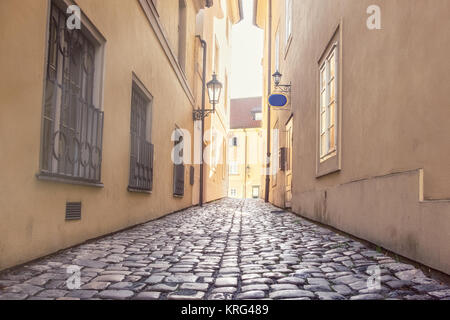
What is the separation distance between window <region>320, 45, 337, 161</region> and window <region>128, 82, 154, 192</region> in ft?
9.94

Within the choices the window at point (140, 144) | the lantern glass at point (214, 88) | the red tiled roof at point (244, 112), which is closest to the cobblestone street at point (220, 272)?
the window at point (140, 144)

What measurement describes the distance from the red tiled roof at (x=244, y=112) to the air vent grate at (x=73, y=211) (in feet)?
119

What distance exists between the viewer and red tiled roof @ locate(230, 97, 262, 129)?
41562 mm

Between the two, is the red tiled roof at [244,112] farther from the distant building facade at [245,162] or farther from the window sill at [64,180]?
the window sill at [64,180]

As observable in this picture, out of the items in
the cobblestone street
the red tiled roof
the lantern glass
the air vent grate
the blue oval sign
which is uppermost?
the red tiled roof

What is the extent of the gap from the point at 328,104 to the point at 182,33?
20.4ft

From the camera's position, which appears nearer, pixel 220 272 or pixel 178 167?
pixel 220 272

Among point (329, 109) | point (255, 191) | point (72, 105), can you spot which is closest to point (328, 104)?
point (329, 109)

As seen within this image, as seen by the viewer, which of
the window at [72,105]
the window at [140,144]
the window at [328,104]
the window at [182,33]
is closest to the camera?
the window at [72,105]

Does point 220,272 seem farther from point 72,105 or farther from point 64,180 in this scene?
point 72,105

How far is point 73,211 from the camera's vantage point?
14.5ft

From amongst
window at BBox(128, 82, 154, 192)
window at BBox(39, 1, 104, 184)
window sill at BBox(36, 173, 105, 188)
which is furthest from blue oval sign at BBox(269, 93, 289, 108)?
window sill at BBox(36, 173, 105, 188)

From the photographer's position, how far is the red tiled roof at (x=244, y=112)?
136 feet

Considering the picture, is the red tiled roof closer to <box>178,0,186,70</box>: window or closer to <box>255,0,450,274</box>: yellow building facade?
<box>178,0,186,70</box>: window
